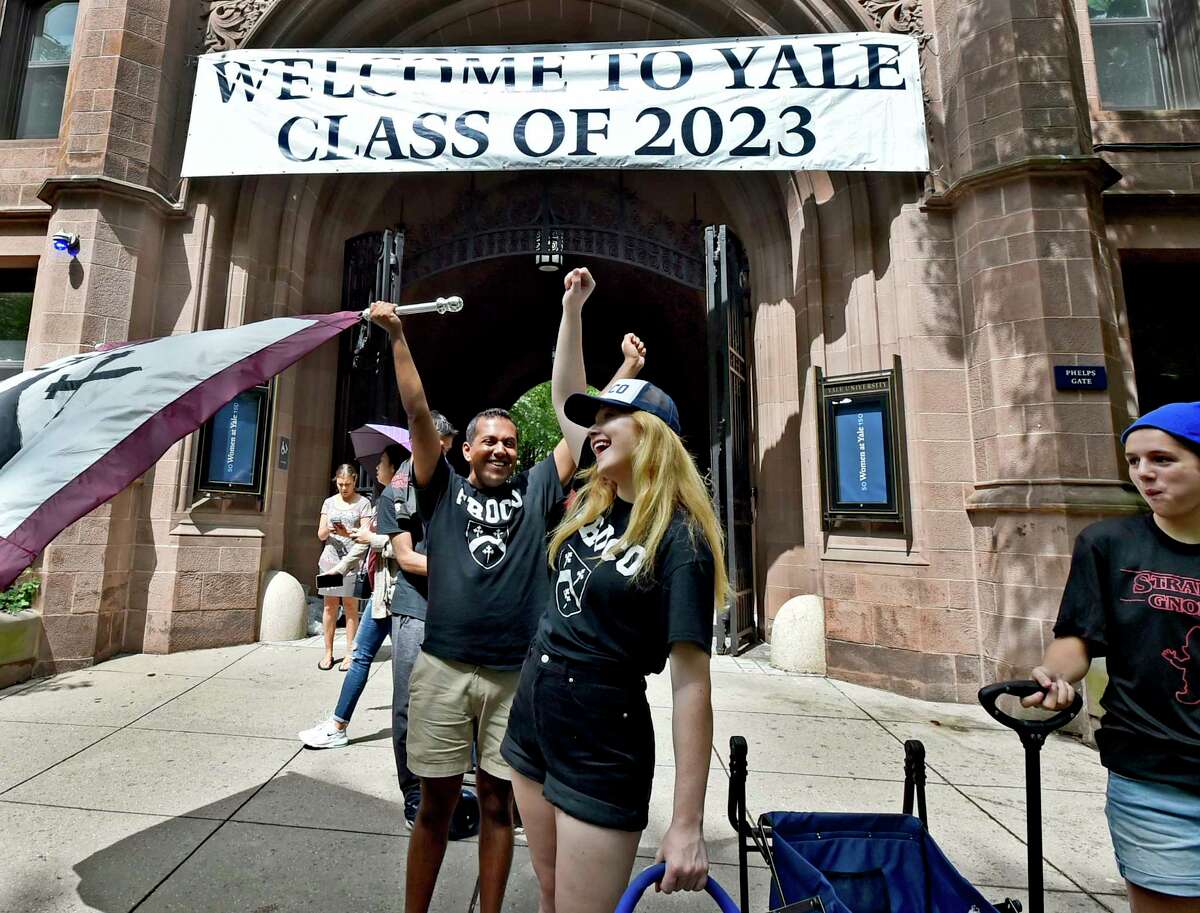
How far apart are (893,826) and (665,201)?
994 centimetres

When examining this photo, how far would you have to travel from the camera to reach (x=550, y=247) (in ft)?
28.4

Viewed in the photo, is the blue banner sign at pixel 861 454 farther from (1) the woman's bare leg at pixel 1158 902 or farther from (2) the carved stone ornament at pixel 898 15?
(1) the woman's bare leg at pixel 1158 902

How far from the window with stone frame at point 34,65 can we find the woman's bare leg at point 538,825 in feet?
33.6

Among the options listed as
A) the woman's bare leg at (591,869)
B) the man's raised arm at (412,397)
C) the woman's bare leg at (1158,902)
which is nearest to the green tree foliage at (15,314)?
the man's raised arm at (412,397)

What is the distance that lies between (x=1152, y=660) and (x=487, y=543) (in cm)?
206

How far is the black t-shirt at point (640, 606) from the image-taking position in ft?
4.95

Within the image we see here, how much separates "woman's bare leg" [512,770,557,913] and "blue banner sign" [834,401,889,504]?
17.6ft

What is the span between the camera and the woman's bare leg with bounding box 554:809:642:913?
149 cm

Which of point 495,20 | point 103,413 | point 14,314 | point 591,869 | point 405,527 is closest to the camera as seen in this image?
point 591,869

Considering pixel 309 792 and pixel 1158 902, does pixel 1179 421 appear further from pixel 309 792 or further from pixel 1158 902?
pixel 309 792

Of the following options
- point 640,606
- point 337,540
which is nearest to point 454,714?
point 640,606

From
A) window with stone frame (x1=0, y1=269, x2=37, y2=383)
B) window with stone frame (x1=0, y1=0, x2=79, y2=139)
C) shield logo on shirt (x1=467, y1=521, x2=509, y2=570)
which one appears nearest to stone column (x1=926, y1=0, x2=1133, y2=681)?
shield logo on shirt (x1=467, y1=521, x2=509, y2=570)

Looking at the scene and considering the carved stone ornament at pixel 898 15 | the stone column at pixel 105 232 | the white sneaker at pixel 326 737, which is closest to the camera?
the white sneaker at pixel 326 737

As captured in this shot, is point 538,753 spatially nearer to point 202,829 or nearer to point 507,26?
point 202,829
